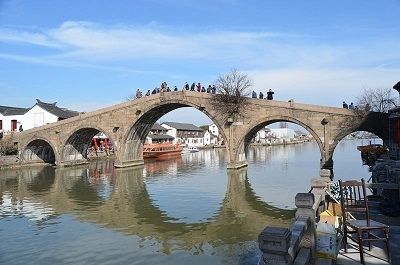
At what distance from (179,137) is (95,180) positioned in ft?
173

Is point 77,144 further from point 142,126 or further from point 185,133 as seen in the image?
point 185,133

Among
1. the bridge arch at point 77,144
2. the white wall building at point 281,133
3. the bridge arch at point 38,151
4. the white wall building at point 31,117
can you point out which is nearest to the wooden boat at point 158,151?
the bridge arch at point 77,144

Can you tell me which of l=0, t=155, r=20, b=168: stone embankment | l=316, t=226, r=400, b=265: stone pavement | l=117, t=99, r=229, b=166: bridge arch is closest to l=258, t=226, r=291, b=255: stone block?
l=316, t=226, r=400, b=265: stone pavement

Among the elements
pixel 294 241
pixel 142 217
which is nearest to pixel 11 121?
pixel 142 217

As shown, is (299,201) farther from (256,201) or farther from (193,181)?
(193,181)

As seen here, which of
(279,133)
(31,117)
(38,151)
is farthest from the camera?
(279,133)

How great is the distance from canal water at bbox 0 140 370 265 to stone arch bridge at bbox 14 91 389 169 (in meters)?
3.81

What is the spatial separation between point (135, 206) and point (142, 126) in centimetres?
2044

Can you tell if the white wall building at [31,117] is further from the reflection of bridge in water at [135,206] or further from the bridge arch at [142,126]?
the reflection of bridge in water at [135,206]

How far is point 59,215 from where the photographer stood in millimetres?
17062

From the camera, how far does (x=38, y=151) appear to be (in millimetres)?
43031

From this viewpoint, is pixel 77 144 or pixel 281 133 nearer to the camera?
pixel 77 144

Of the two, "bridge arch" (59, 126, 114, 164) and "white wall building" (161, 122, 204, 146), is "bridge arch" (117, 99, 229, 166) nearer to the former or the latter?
"bridge arch" (59, 126, 114, 164)

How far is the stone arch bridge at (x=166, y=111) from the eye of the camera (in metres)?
28.9
